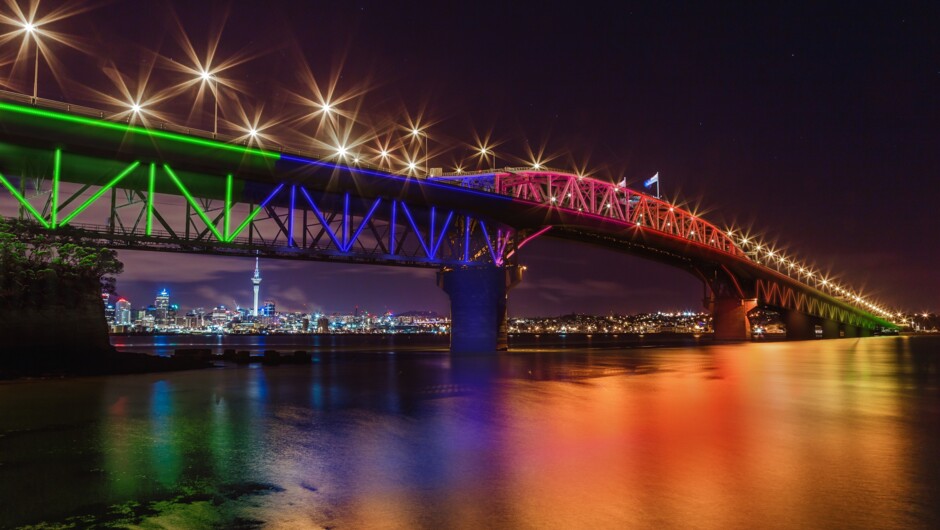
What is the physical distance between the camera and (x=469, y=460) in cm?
1056

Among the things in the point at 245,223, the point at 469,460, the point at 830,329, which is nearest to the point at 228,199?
the point at 245,223

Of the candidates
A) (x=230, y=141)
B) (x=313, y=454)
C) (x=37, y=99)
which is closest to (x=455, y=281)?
(x=230, y=141)

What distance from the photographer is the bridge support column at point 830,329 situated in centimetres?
13712

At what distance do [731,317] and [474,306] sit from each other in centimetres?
7104

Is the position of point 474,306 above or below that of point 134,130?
below

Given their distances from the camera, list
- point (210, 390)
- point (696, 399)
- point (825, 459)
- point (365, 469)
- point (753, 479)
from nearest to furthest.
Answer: point (753, 479), point (365, 469), point (825, 459), point (696, 399), point (210, 390)

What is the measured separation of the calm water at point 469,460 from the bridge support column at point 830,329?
440ft

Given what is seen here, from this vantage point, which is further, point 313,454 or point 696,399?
point 696,399

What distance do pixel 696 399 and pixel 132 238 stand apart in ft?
110

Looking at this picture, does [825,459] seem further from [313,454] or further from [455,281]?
[455,281]

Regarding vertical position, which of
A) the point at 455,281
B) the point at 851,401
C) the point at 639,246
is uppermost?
Result: the point at 639,246

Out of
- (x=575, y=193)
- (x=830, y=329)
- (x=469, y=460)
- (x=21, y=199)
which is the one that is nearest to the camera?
(x=469, y=460)

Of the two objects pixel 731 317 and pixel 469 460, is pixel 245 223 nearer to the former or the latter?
pixel 469 460

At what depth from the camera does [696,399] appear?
19641 mm
